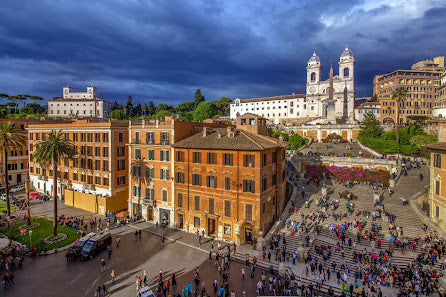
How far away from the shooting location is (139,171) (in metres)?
42.0

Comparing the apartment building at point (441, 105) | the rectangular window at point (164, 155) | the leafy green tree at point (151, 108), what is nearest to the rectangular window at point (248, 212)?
the rectangular window at point (164, 155)

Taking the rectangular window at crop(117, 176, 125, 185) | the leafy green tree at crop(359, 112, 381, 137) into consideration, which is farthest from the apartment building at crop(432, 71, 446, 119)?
the rectangular window at crop(117, 176, 125, 185)

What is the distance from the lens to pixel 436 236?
28.7m

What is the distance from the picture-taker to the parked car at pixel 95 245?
29.0m

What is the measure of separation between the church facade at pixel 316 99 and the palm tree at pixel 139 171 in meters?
89.4

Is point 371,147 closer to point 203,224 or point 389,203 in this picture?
point 389,203

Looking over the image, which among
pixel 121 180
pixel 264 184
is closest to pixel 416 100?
pixel 264 184

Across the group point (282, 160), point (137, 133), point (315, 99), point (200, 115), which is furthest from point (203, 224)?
point (315, 99)

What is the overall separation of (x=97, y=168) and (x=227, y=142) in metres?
26.3

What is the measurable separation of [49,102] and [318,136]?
152 metres

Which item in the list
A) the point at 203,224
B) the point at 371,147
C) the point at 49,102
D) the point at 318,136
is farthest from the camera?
the point at 49,102

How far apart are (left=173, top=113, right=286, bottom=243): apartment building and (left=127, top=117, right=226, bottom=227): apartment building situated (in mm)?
1594

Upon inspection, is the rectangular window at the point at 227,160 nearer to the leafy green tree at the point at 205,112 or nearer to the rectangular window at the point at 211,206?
the rectangular window at the point at 211,206

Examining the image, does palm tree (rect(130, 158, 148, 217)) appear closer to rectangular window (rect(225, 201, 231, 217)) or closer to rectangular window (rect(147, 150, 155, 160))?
rectangular window (rect(147, 150, 155, 160))
